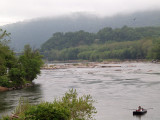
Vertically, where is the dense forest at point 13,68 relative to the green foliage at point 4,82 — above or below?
above

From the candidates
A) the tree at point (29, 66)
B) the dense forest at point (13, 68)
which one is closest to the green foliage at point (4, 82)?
the dense forest at point (13, 68)

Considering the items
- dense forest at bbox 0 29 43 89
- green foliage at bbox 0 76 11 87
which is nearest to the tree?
dense forest at bbox 0 29 43 89

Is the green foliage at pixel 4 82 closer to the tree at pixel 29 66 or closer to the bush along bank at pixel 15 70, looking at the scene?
the bush along bank at pixel 15 70

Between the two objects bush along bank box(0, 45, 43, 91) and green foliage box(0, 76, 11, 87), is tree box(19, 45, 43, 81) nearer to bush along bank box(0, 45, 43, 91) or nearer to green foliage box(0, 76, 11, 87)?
bush along bank box(0, 45, 43, 91)

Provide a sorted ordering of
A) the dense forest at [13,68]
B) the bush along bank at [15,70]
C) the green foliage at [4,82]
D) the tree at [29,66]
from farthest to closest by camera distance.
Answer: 1. the tree at [29,66]
2. the bush along bank at [15,70]
3. the green foliage at [4,82]
4. the dense forest at [13,68]

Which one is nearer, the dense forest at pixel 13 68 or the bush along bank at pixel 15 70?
the dense forest at pixel 13 68

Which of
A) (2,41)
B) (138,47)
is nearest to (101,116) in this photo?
(2,41)

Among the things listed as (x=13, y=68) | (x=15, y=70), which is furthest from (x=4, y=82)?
(x=13, y=68)

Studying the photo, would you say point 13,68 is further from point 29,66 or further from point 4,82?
point 29,66

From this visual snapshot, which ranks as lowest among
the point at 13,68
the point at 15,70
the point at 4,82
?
the point at 4,82

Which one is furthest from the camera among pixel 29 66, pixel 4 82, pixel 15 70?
pixel 29 66

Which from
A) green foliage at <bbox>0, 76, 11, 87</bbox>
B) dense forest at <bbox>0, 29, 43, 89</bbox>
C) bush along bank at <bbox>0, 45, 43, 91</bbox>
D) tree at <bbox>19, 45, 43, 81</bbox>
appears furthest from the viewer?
tree at <bbox>19, 45, 43, 81</bbox>

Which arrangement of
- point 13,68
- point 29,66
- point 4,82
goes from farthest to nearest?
1. point 29,66
2. point 13,68
3. point 4,82

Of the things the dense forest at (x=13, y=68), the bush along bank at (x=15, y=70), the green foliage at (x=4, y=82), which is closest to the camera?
the dense forest at (x=13, y=68)
